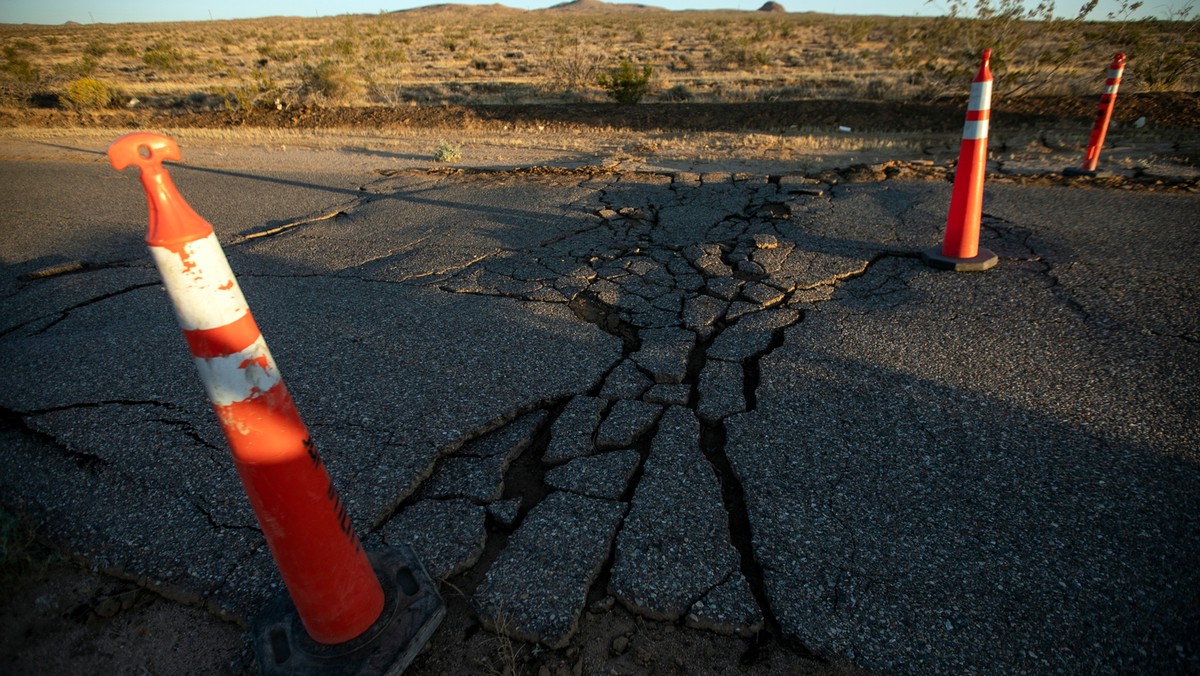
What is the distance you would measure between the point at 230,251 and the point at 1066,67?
19.5 meters

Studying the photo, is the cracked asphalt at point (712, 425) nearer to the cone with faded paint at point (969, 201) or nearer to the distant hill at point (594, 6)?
the cone with faded paint at point (969, 201)

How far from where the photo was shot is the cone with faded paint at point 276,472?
1.24 metres

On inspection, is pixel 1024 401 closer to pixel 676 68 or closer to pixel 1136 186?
pixel 1136 186

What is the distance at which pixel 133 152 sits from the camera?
1198 millimetres

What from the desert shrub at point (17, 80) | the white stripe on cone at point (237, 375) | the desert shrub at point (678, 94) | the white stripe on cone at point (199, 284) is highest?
the desert shrub at point (17, 80)

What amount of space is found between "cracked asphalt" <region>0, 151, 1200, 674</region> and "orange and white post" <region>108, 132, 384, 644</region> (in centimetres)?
41

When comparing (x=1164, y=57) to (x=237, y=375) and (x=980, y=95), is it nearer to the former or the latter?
(x=980, y=95)

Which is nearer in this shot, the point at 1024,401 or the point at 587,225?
the point at 1024,401

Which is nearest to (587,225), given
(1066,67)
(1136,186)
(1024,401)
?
(1024,401)

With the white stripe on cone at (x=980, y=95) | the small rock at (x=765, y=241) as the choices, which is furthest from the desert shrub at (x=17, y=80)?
the white stripe on cone at (x=980, y=95)

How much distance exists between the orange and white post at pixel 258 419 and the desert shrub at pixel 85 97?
20.7m

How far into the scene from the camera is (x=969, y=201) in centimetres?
392

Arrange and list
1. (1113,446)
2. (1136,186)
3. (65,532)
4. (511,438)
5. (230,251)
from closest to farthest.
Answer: (65,532) < (1113,446) < (511,438) < (230,251) < (1136,186)

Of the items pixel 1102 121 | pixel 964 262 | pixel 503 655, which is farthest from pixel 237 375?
pixel 1102 121
